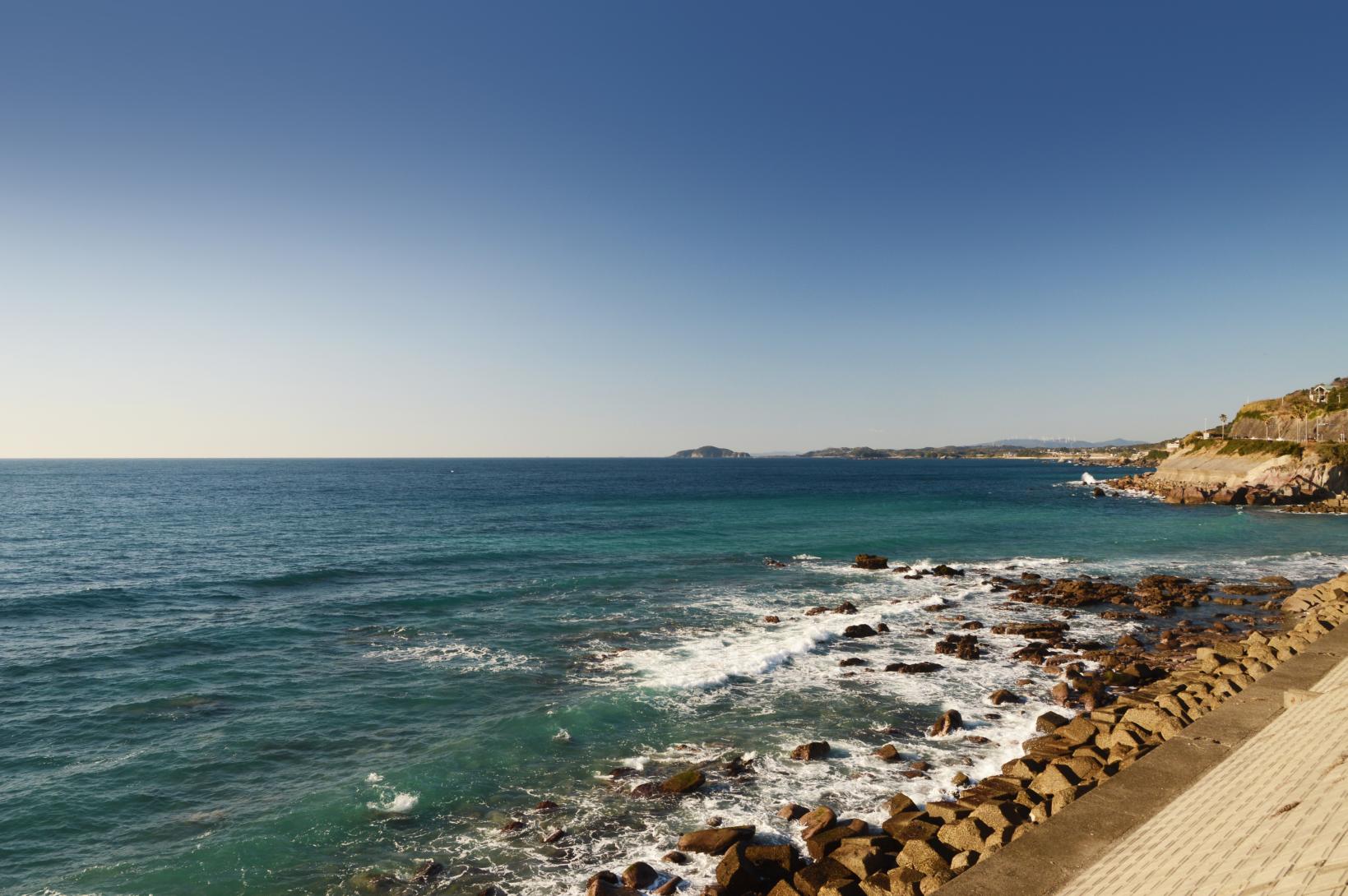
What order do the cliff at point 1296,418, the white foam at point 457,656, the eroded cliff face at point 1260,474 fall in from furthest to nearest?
the cliff at point 1296,418 < the eroded cliff face at point 1260,474 < the white foam at point 457,656

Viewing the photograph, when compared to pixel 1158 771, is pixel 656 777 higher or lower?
lower

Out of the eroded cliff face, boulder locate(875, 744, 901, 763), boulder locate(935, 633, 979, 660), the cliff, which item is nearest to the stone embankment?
boulder locate(875, 744, 901, 763)

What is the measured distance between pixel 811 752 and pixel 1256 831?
367 inches

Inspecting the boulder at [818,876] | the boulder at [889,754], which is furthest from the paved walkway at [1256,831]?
the boulder at [889,754]

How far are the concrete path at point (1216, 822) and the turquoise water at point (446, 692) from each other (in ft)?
14.0

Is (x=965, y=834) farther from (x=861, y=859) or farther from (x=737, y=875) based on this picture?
(x=737, y=875)

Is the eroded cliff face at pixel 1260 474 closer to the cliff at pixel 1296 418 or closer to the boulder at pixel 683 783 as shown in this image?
the cliff at pixel 1296 418

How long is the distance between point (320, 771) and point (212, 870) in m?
3.60

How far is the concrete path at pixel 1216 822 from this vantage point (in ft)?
21.0

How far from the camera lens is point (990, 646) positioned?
2444 cm

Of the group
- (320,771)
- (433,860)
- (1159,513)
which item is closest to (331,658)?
Result: (320,771)

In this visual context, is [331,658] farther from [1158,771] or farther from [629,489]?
[629,489]

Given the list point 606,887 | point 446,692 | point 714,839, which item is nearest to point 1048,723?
point 714,839

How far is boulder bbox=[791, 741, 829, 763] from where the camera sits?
15508 millimetres
